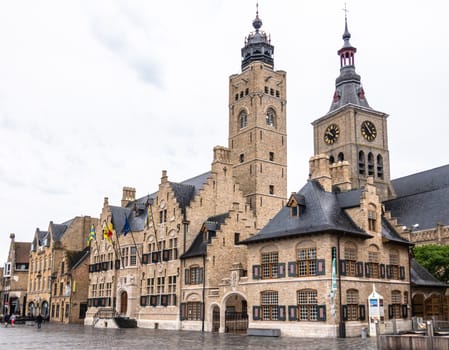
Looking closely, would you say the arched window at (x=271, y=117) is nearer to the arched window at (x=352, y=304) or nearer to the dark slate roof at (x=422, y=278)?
the dark slate roof at (x=422, y=278)

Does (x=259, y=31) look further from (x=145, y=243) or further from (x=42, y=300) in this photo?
(x=42, y=300)

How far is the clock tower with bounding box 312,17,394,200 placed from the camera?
88.4m

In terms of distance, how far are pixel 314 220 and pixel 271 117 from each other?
31.0 metres

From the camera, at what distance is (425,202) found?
6688 cm

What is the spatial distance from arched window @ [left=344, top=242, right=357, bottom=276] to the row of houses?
7cm

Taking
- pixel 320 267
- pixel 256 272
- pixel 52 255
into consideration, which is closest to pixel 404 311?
pixel 320 267

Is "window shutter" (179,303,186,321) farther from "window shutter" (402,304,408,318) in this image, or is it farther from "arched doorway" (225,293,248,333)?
"window shutter" (402,304,408,318)

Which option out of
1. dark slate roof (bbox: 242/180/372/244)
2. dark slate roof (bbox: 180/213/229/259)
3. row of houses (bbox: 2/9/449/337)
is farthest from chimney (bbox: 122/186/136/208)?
dark slate roof (bbox: 242/180/372/244)

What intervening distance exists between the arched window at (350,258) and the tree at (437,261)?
41.2 ft

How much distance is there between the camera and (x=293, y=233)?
39.4 m

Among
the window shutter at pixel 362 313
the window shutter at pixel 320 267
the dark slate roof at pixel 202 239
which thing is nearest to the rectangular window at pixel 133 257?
the dark slate roof at pixel 202 239

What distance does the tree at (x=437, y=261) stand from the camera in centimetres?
4850

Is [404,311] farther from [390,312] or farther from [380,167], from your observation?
[380,167]

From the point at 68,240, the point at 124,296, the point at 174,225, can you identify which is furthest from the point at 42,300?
the point at 174,225
